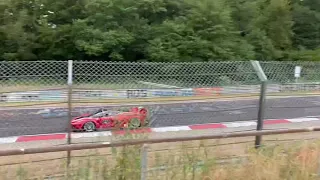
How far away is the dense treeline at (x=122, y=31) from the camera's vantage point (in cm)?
2553

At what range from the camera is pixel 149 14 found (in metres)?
28.1

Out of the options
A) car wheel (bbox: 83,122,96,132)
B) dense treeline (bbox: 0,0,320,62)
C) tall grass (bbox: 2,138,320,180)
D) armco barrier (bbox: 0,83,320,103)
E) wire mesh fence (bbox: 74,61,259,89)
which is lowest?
tall grass (bbox: 2,138,320,180)

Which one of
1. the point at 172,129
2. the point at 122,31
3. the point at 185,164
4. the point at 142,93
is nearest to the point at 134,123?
the point at 185,164

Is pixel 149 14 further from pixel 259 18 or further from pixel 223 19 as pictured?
pixel 259 18

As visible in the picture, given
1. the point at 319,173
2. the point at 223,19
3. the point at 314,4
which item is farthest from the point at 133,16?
the point at 319,173

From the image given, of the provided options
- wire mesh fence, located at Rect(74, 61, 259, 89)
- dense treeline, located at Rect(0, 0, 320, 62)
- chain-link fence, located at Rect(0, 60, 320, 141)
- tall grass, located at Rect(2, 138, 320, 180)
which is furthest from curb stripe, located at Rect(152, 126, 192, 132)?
dense treeline, located at Rect(0, 0, 320, 62)

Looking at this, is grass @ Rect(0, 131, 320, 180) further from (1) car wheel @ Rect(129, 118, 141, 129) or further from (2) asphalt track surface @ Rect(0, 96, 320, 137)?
(2) asphalt track surface @ Rect(0, 96, 320, 137)

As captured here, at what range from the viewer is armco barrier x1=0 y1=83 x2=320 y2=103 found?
4.98 meters

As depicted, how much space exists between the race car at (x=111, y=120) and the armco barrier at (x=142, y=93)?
0.94 ft

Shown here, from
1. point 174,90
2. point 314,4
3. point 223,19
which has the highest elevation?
point 314,4

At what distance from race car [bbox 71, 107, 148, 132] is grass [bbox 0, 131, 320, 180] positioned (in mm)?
649

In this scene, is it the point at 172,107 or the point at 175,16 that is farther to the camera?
the point at 175,16

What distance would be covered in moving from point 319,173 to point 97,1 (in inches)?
940

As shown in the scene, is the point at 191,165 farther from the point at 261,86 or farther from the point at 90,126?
the point at 90,126
